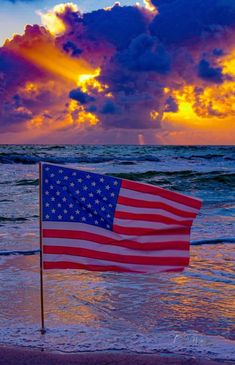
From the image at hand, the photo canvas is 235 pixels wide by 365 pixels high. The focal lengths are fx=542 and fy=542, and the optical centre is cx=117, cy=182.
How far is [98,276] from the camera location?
274 inches

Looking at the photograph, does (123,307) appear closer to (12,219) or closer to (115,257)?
(115,257)

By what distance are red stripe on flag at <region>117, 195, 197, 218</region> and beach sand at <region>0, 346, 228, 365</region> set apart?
1122mm

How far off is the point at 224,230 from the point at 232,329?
20.7 ft

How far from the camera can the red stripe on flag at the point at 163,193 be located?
175 inches

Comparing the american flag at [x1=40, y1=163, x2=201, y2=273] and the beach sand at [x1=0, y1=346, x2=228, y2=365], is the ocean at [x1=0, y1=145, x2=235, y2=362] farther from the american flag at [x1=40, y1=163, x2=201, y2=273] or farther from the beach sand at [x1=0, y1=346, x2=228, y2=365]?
the american flag at [x1=40, y1=163, x2=201, y2=273]

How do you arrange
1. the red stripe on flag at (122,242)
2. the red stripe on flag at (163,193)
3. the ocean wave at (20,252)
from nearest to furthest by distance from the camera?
the red stripe on flag at (163,193) → the red stripe on flag at (122,242) → the ocean wave at (20,252)

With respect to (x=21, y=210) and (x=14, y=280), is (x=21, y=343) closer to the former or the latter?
(x=14, y=280)

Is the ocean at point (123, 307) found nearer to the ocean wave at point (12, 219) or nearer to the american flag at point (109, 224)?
the american flag at point (109, 224)

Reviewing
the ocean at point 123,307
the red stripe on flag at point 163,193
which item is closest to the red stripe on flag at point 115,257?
the red stripe on flag at point 163,193

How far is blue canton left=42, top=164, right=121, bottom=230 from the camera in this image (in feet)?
14.8

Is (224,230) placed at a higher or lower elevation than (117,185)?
lower

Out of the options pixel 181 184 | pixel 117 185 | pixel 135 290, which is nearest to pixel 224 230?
pixel 135 290

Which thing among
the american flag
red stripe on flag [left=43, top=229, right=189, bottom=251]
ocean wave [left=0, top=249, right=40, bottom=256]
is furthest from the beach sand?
ocean wave [left=0, top=249, right=40, bottom=256]

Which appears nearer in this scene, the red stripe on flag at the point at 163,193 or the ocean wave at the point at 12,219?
the red stripe on flag at the point at 163,193
